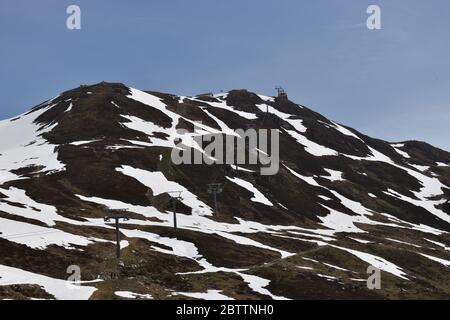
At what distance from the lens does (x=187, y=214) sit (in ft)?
304

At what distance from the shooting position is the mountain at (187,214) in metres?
55.4

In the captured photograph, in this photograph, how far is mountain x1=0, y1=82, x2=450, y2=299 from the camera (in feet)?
182

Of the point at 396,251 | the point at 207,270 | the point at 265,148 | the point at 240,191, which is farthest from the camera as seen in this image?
the point at 265,148

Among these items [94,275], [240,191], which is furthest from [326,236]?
[94,275]

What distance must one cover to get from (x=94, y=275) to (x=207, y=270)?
14.9m

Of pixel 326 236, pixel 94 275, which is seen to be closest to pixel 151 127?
pixel 326 236

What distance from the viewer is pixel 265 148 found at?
163500 millimetres

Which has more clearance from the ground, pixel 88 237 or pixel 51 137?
pixel 51 137

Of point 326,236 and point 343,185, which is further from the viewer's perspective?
point 343,185

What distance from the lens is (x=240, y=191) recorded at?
112m
